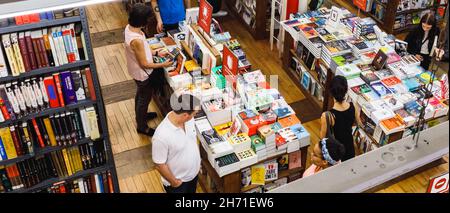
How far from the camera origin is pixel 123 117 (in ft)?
22.9

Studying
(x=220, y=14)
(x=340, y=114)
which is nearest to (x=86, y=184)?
(x=340, y=114)

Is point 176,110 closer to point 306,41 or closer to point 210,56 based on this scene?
point 210,56

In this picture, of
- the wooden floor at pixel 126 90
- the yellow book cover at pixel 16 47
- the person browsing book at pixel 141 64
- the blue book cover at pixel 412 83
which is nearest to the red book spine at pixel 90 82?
the yellow book cover at pixel 16 47

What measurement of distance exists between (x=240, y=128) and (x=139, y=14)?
1.63 meters

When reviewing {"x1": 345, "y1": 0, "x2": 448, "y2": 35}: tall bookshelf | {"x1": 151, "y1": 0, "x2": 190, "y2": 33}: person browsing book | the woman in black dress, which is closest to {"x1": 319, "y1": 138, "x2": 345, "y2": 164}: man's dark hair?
the woman in black dress

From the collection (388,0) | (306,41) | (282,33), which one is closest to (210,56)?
(306,41)

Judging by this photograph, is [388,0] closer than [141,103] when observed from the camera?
No

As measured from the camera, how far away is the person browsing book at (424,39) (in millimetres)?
6586

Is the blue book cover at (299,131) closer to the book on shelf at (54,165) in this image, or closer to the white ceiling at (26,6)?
the book on shelf at (54,165)

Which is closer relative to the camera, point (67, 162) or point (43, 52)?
point (43, 52)

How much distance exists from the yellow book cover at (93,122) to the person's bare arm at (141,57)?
3.89 feet

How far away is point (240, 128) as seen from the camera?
5312 millimetres

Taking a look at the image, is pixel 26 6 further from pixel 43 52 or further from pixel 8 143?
pixel 8 143
